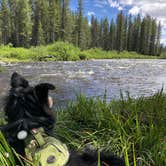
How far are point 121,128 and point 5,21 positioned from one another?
5699cm

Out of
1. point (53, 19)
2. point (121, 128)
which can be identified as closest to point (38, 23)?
point (53, 19)

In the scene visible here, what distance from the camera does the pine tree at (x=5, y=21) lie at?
53.7 meters

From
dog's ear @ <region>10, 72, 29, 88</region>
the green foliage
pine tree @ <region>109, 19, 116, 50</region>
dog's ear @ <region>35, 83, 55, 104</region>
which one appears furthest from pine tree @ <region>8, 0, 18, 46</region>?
dog's ear @ <region>35, 83, 55, 104</region>

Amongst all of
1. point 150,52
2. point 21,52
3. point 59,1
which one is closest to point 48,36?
point 59,1

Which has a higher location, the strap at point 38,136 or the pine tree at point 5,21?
the pine tree at point 5,21

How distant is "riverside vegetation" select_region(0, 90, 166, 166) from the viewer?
2957 millimetres

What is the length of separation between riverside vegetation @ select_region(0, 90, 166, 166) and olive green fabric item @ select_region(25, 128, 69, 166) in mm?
213

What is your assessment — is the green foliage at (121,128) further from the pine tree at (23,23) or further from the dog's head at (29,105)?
the pine tree at (23,23)

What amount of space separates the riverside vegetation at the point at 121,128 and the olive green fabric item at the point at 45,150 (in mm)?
213

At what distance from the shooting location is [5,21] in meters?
55.8

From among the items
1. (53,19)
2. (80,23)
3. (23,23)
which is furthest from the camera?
(80,23)

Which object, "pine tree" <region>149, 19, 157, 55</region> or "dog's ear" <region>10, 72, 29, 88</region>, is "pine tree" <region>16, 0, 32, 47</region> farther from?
"dog's ear" <region>10, 72, 29, 88</region>

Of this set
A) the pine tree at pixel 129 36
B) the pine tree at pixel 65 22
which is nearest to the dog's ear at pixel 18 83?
the pine tree at pixel 65 22

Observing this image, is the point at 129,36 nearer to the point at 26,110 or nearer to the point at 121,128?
the point at 121,128
